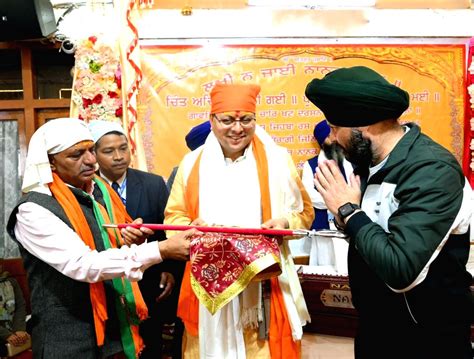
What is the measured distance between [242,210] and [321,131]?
225 cm

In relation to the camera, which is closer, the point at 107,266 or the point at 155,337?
the point at 107,266

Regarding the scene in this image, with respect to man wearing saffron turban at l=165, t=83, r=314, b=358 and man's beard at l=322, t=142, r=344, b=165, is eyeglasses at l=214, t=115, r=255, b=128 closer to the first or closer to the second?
man wearing saffron turban at l=165, t=83, r=314, b=358

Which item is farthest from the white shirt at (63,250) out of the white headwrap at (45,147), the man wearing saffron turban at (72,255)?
the white headwrap at (45,147)

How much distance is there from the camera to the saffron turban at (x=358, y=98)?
155cm

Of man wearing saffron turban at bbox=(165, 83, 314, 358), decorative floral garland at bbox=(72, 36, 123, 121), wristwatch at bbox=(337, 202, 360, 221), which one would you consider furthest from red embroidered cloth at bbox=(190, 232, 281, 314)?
decorative floral garland at bbox=(72, 36, 123, 121)

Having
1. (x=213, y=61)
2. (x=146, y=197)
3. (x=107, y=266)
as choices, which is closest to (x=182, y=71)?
(x=213, y=61)

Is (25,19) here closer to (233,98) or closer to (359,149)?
(233,98)

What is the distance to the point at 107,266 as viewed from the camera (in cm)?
198

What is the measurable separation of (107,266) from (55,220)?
0.27m

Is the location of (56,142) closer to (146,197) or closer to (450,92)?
(146,197)

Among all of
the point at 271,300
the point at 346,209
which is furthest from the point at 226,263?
the point at 346,209

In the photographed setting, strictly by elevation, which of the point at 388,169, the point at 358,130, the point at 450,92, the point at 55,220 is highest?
the point at 450,92

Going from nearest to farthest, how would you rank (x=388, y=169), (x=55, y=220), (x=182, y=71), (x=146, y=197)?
1. (x=388, y=169)
2. (x=55, y=220)
3. (x=146, y=197)
4. (x=182, y=71)

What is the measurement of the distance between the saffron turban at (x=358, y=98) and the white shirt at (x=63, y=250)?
100 cm
